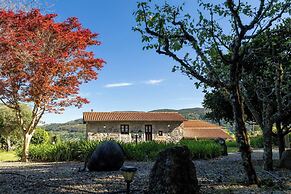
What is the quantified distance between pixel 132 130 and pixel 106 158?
24993mm

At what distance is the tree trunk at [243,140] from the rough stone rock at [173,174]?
6.66ft

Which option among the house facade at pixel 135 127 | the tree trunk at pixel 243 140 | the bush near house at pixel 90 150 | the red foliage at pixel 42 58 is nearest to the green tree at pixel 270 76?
the tree trunk at pixel 243 140

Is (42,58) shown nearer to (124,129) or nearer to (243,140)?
(243,140)

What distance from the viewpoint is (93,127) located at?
35125 millimetres

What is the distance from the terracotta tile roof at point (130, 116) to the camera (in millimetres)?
35719

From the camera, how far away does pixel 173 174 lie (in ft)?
19.9

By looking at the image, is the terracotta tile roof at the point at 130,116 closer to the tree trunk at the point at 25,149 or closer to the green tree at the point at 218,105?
the tree trunk at the point at 25,149

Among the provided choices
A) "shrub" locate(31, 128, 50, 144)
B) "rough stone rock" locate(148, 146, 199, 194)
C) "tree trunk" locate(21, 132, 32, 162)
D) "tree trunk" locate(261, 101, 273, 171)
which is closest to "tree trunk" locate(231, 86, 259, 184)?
"rough stone rock" locate(148, 146, 199, 194)

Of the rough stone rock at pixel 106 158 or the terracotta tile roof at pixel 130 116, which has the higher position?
the terracotta tile roof at pixel 130 116

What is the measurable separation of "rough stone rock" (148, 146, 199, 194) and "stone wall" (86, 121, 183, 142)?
1152 inches

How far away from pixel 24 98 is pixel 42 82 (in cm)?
172

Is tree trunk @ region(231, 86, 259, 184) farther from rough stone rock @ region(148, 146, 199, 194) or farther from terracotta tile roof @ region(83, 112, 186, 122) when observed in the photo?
terracotta tile roof @ region(83, 112, 186, 122)

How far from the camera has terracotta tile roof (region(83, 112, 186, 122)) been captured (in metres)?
35.7

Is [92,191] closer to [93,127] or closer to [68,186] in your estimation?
[68,186]
